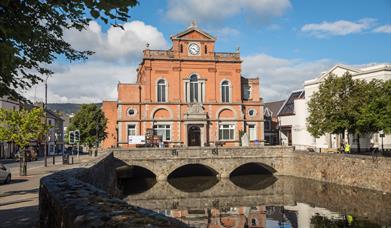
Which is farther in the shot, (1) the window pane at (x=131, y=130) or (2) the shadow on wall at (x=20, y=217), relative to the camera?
(1) the window pane at (x=131, y=130)

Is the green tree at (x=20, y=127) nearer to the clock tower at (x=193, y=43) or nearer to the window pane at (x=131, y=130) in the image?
the window pane at (x=131, y=130)

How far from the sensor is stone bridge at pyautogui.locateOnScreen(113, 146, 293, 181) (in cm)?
3494

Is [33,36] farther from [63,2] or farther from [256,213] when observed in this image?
[256,213]

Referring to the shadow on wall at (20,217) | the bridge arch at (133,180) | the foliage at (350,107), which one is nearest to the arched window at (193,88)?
the bridge arch at (133,180)

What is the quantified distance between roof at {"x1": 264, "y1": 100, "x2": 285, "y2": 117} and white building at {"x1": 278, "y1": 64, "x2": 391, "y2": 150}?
6.76 m

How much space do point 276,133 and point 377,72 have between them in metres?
24.4

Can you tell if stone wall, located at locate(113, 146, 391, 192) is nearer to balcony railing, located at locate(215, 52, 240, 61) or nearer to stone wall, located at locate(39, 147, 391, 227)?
stone wall, located at locate(39, 147, 391, 227)

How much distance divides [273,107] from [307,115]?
19466 mm

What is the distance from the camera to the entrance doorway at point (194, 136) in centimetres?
4341

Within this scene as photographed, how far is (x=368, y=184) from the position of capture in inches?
1085

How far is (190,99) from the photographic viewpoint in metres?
43.7

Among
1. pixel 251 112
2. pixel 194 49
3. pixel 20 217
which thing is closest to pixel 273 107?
pixel 251 112

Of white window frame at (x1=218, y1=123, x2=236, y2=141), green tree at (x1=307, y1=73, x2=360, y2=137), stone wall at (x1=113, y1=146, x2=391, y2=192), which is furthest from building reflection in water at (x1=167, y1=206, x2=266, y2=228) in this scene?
white window frame at (x1=218, y1=123, x2=236, y2=141)

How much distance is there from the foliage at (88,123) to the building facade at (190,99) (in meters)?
9.66
